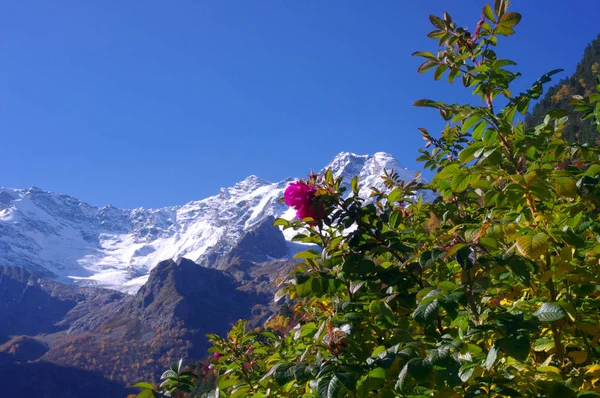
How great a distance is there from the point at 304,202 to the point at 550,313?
4.14 feet

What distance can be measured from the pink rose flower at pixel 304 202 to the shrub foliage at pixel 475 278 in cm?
4

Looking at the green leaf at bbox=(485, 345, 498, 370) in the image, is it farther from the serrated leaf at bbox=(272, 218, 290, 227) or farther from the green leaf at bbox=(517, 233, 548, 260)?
the serrated leaf at bbox=(272, 218, 290, 227)

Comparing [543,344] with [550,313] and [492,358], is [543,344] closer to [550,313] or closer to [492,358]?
[550,313]

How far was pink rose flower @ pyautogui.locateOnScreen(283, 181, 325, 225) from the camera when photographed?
8.09 ft

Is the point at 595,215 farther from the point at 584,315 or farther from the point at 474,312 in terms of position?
the point at 474,312

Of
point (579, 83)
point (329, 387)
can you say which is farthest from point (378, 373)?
point (579, 83)

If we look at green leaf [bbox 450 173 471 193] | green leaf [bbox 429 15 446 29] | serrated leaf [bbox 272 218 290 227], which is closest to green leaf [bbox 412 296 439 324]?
green leaf [bbox 450 173 471 193]

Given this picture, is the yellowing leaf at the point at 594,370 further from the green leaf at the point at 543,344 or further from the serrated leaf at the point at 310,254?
the serrated leaf at the point at 310,254

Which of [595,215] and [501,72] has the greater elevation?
[501,72]

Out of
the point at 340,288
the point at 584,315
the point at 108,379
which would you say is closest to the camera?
the point at 584,315

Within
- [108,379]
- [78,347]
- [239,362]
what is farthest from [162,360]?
[239,362]

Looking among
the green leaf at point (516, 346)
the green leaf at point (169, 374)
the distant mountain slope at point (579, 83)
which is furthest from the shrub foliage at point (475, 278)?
the distant mountain slope at point (579, 83)

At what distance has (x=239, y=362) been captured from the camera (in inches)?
140

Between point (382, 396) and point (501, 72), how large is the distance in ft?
5.40
